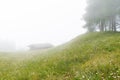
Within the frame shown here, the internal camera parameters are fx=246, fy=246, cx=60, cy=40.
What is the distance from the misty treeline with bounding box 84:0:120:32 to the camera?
45.6 metres

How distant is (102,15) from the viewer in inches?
1844

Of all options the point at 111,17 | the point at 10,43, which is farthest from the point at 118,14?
the point at 10,43

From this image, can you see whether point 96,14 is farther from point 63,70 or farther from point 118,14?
point 63,70

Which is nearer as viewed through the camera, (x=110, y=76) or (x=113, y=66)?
(x=110, y=76)

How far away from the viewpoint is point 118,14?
46062 millimetres

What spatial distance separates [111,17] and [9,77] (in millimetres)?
35213

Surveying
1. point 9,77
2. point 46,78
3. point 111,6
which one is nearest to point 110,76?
point 46,78

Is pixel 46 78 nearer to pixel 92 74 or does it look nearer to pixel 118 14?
pixel 92 74

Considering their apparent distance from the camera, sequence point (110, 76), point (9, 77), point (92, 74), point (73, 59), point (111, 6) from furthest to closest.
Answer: point (111, 6)
point (73, 59)
point (9, 77)
point (92, 74)
point (110, 76)

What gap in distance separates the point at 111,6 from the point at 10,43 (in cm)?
11973

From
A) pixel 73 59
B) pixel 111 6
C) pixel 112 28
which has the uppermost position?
pixel 111 6

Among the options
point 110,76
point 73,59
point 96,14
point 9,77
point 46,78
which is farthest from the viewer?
point 96,14

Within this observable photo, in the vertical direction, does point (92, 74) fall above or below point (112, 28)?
below

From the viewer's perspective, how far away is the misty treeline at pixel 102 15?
4556 centimetres
